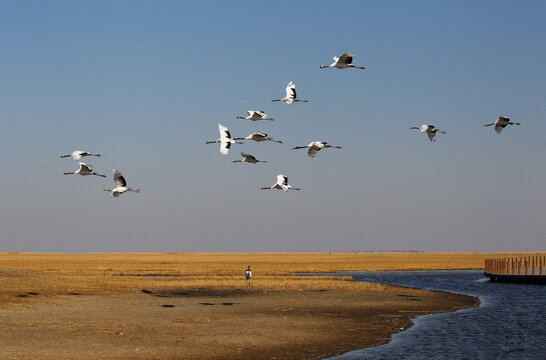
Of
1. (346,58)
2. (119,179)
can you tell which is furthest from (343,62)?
(119,179)

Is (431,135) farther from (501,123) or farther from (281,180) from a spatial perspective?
(281,180)

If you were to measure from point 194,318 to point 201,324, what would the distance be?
2321 mm

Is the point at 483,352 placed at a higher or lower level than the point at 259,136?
lower

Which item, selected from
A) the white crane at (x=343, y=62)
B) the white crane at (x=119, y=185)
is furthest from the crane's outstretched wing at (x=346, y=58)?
the white crane at (x=119, y=185)

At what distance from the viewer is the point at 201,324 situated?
30.6 meters

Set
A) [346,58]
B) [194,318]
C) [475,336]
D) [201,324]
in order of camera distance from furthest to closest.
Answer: [194,318] → [201,324] → [475,336] → [346,58]

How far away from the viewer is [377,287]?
181ft

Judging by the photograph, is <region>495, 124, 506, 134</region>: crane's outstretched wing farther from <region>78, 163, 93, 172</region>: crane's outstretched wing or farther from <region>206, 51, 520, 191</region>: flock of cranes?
<region>78, 163, 93, 172</region>: crane's outstretched wing

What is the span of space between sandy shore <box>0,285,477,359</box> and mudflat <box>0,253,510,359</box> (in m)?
0.04

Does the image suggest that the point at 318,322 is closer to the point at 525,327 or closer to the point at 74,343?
the point at 525,327

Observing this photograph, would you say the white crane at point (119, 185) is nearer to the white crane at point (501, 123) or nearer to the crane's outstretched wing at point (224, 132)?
the crane's outstretched wing at point (224, 132)

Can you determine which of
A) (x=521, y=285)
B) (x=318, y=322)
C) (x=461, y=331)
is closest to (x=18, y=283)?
(x=318, y=322)

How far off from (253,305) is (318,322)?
8320 mm

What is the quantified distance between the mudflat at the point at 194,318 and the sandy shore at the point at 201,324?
1.5 inches
